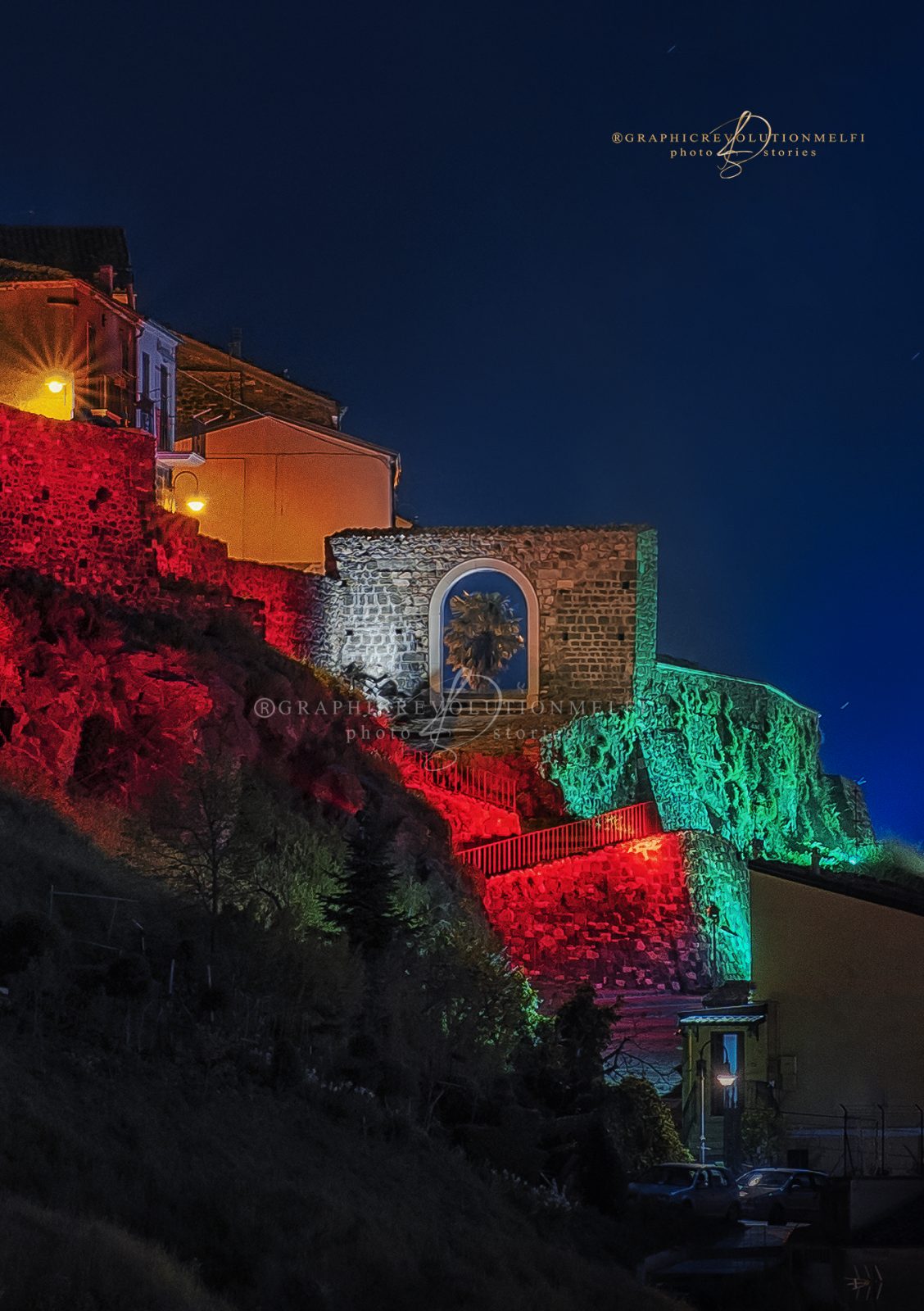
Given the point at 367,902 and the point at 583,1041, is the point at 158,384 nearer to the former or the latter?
the point at 367,902

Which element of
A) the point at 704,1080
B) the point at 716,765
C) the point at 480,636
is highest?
the point at 480,636

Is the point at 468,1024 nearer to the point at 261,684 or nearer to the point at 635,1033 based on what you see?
the point at 635,1033

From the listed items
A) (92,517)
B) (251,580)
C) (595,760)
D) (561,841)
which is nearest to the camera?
(92,517)

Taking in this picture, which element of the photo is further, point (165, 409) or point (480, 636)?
point (165, 409)

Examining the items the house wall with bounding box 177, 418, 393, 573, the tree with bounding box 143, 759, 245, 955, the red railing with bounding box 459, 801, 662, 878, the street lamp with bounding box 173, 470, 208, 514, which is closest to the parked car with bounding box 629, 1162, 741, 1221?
the tree with bounding box 143, 759, 245, 955

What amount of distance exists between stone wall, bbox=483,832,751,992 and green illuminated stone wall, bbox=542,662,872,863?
3.09 m

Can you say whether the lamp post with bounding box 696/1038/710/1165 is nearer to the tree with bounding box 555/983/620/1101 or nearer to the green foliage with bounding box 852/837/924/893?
the tree with bounding box 555/983/620/1101

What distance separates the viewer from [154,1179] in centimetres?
2242

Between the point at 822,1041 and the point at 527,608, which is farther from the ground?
the point at 527,608

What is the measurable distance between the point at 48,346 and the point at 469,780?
41.6 ft

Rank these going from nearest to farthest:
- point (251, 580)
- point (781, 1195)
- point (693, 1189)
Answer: point (693, 1189) < point (781, 1195) < point (251, 580)

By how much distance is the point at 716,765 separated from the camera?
51.0m

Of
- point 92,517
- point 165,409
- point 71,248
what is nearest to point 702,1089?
point 92,517

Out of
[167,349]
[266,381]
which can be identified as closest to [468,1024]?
[167,349]
